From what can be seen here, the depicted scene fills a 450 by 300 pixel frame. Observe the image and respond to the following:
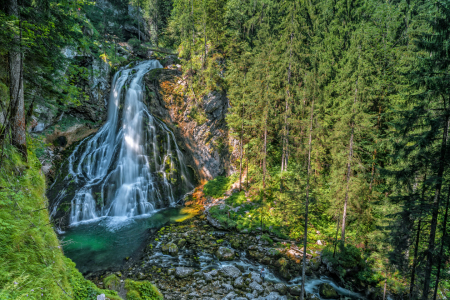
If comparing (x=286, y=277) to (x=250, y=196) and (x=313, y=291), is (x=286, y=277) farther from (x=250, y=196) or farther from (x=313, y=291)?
(x=250, y=196)

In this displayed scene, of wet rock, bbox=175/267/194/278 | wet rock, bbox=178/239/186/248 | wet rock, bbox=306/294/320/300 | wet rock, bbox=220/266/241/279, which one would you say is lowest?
wet rock, bbox=306/294/320/300

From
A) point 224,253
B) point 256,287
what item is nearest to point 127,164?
point 224,253

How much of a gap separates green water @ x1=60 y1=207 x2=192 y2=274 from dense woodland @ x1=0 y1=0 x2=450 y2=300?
9.23m

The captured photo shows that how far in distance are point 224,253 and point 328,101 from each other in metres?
15.6

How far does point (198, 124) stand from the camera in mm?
24891

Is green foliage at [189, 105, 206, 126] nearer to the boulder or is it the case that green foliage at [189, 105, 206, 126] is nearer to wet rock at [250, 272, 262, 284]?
wet rock at [250, 272, 262, 284]

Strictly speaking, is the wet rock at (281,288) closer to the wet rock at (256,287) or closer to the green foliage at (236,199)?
the wet rock at (256,287)

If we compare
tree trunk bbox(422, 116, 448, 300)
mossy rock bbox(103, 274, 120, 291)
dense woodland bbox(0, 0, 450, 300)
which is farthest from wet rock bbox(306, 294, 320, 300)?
mossy rock bbox(103, 274, 120, 291)

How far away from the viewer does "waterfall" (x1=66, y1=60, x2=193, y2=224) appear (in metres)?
18.3

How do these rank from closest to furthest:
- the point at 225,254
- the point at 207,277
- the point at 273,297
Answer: the point at 273,297, the point at 207,277, the point at 225,254

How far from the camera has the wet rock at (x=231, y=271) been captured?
37.5 ft

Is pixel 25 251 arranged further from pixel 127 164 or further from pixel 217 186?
pixel 127 164

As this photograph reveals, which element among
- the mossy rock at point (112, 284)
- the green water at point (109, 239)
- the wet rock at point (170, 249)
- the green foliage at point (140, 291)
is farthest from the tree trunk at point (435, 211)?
the green water at point (109, 239)

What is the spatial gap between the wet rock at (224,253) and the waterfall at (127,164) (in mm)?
9226
